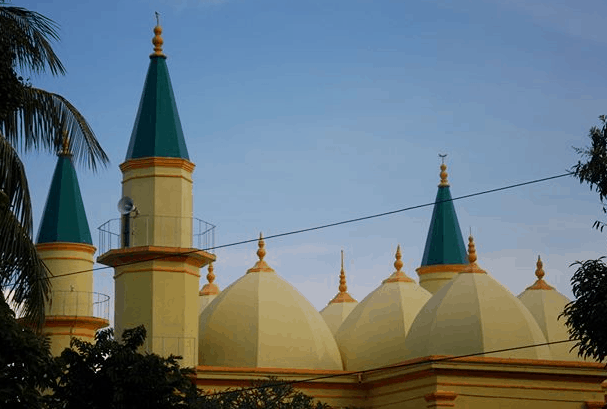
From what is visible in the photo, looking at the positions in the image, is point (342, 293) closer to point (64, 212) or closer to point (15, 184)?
point (64, 212)

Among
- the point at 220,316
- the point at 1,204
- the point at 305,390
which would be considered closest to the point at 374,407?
the point at 305,390

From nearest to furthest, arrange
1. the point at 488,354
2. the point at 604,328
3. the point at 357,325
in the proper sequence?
the point at 604,328
the point at 488,354
the point at 357,325

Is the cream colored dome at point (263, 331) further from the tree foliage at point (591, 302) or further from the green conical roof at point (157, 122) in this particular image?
the tree foliage at point (591, 302)

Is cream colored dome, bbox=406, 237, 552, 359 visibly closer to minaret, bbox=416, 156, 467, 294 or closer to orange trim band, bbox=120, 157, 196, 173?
orange trim band, bbox=120, 157, 196, 173

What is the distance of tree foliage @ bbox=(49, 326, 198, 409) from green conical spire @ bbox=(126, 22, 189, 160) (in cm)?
1222

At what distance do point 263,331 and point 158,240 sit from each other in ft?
11.3

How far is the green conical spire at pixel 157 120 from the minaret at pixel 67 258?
303 cm

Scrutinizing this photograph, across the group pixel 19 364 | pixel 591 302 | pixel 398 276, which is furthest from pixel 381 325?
pixel 19 364

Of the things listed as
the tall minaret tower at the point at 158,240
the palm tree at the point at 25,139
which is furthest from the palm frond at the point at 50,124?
the tall minaret tower at the point at 158,240

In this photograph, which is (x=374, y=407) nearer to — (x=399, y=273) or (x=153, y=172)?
(x=399, y=273)

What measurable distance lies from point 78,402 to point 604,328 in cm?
768

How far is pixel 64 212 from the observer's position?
125 ft

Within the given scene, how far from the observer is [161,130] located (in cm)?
3428

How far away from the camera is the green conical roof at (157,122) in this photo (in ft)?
112
